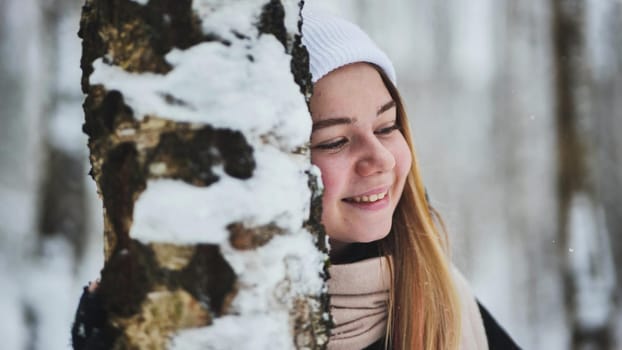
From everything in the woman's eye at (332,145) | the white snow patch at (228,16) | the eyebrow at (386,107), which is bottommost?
the woman's eye at (332,145)

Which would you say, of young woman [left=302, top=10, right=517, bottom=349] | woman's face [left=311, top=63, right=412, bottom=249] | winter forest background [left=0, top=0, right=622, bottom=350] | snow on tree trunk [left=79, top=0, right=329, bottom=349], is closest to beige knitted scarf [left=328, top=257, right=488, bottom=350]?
young woman [left=302, top=10, right=517, bottom=349]

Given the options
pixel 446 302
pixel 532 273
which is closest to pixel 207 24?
pixel 446 302

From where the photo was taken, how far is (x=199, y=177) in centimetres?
87

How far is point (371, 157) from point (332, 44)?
307mm

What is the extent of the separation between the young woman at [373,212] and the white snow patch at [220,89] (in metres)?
0.58

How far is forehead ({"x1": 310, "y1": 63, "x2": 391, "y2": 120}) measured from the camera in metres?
1.53

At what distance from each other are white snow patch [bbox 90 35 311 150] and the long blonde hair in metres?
0.88

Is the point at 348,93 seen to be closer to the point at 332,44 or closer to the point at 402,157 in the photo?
the point at 332,44

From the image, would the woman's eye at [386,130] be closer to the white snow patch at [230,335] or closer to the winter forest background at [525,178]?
the white snow patch at [230,335]

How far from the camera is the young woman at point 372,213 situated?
5.04 feet

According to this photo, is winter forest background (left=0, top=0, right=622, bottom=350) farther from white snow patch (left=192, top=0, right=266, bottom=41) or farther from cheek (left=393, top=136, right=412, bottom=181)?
white snow patch (left=192, top=0, right=266, bottom=41)

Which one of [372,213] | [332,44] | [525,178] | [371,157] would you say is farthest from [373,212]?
[525,178]

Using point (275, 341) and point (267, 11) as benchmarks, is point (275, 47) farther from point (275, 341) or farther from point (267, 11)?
point (275, 341)

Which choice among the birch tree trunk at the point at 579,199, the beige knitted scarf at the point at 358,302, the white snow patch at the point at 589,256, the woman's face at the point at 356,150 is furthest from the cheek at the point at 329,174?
the white snow patch at the point at 589,256
